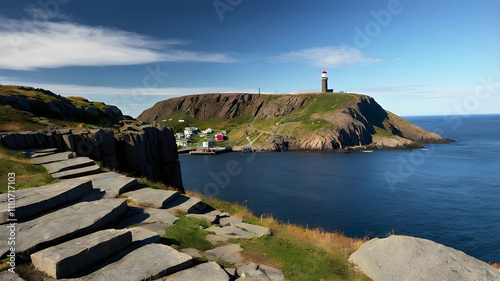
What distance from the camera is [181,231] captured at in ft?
34.6

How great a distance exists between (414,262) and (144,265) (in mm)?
8395

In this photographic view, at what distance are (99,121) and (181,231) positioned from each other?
34929mm

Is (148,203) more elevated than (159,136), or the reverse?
(159,136)

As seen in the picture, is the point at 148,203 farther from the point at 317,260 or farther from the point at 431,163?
the point at 431,163

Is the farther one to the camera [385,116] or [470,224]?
[385,116]

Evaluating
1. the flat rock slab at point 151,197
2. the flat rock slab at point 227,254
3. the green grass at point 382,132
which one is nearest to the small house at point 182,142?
the green grass at point 382,132

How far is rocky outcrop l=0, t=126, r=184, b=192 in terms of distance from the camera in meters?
20.0

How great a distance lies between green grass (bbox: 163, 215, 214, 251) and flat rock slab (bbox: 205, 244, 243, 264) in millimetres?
412

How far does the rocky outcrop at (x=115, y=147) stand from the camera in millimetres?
19969

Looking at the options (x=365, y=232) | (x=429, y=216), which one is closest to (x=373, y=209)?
(x=429, y=216)

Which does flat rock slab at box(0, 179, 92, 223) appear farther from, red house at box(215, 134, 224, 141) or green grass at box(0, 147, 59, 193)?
red house at box(215, 134, 224, 141)

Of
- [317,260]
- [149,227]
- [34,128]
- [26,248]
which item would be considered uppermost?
[34,128]

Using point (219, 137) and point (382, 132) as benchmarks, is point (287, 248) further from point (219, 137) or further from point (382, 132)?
point (382, 132)

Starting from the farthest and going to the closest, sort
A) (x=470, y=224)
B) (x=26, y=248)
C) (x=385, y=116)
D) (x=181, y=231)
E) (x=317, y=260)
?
(x=385, y=116)
(x=470, y=224)
(x=181, y=231)
(x=317, y=260)
(x=26, y=248)
